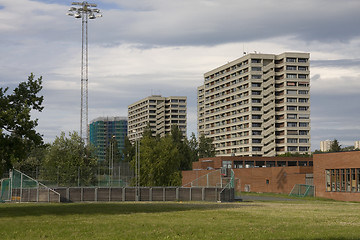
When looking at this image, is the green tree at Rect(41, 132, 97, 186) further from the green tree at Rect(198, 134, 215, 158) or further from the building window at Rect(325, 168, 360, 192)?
the green tree at Rect(198, 134, 215, 158)

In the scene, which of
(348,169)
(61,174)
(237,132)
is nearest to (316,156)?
(348,169)

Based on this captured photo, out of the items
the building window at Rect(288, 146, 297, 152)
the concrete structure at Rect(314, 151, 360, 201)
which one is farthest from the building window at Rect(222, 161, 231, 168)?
the building window at Rect(288, 146, 297, 152)

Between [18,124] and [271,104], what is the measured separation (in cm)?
14756

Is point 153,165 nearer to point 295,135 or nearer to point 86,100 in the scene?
point 86,100

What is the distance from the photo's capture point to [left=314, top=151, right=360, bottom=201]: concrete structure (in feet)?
229

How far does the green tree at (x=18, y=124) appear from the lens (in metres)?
36.6

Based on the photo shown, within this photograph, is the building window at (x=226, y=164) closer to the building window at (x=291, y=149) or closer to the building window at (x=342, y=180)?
the building window at (x=342, y=180)

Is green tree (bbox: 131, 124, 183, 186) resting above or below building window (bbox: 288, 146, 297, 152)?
below

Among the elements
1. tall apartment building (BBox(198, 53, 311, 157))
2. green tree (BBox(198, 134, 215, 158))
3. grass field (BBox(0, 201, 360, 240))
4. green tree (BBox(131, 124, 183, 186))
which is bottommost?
grass field (BBox(0, 201, 360, 240))

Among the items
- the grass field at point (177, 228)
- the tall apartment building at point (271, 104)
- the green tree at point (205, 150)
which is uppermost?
the tall apartment building at point (271, 104)

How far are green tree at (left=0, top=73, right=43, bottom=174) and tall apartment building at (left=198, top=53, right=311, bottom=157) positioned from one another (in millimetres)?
140663

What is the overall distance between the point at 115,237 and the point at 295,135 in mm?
157148

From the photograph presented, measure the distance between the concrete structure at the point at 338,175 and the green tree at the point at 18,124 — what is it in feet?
148

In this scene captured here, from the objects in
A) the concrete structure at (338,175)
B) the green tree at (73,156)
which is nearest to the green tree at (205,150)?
the green tree at (73,156)
